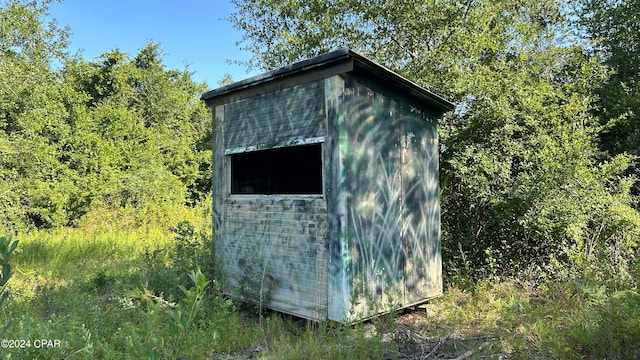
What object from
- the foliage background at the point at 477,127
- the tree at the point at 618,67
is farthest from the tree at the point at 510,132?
the tree at the point at 618,67

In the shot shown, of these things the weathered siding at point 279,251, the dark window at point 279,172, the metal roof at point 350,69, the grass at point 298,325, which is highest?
the metal roof at point 350,69

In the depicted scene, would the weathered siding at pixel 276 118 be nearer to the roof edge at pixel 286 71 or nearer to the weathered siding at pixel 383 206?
the roof edge at pixel 286 71

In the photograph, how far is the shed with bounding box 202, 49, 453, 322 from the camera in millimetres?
4000

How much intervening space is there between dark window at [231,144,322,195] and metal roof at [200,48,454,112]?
0.99 meters

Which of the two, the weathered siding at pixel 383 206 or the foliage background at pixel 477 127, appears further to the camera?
the foliage background at pixel 477 127

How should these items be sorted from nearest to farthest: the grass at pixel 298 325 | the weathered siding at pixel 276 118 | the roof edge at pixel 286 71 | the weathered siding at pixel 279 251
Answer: the grass at pixel 298 325 < the roof edge at pixel 286 71 < the weathered siding at pixel 279 251 < the weathered siding at pixel 276 118

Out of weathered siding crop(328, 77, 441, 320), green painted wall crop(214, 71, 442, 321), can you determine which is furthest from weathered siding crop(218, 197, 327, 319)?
weathered siding crop(328, 77, 441, 320)

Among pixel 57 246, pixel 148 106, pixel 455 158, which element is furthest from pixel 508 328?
pixel 148 106

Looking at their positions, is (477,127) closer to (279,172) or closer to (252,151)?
(279,172)

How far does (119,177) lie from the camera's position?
39.8 ft

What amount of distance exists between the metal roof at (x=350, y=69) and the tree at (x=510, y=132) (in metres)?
1.31

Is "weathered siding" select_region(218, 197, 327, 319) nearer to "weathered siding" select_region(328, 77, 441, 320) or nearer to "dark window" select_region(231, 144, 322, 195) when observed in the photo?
"weathered siding" select_region(328, 77, 441, 320)

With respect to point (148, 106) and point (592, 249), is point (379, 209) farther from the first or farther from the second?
point (148, 106)

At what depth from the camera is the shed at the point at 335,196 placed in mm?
4000
